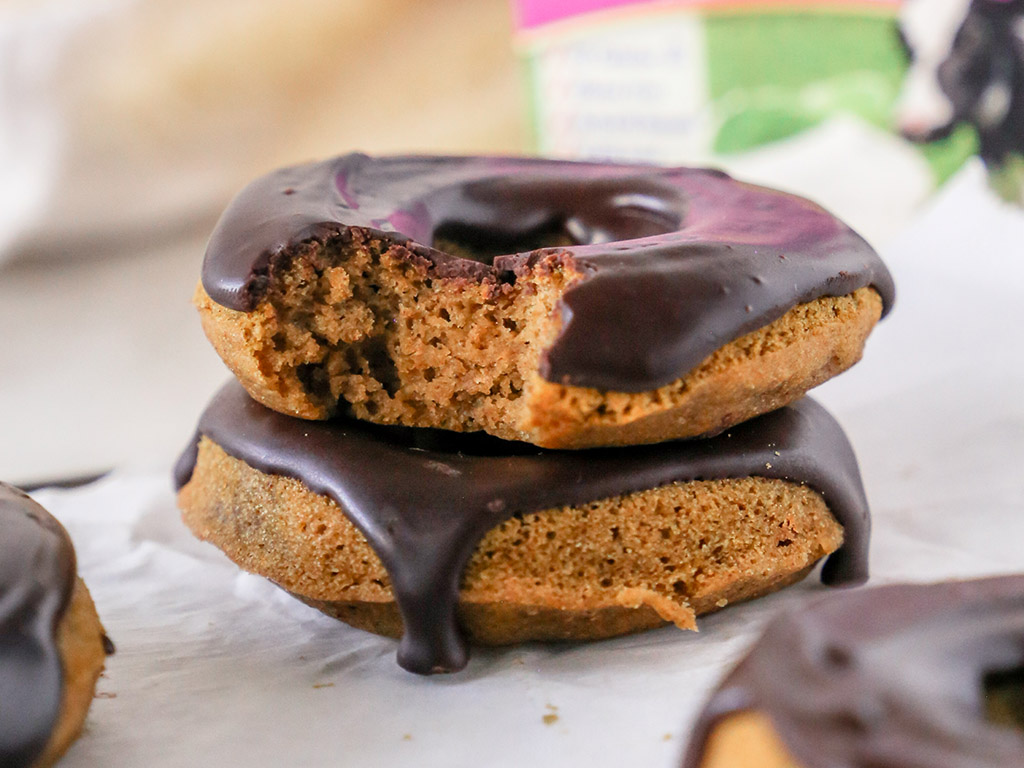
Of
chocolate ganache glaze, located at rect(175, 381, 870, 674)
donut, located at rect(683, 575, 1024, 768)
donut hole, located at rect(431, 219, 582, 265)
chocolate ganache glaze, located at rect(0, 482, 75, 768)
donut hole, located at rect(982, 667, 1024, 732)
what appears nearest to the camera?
donut, located at rect(683, 575, 1024, 768)

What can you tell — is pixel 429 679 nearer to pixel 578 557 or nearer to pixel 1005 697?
pixel 578 557

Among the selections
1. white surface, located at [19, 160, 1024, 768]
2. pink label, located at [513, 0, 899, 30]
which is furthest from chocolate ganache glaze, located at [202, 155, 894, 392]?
pink label, located at [513, 0, 899, 30]

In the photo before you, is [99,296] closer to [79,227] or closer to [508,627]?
[79,227]

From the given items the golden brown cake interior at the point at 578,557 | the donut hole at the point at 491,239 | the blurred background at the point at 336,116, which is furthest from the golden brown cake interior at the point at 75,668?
the blurred background at the point at 336,116

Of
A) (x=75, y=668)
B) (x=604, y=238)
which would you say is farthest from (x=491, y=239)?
(x=75, y=668)

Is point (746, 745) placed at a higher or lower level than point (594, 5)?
lower

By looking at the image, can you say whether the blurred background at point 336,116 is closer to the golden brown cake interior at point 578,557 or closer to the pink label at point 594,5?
the pink label at point 594,5

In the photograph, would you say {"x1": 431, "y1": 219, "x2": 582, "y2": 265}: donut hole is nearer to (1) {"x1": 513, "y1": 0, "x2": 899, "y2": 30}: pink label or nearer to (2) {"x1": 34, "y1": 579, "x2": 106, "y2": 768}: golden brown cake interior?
(2) {"x1": 34, "y1": 579, "x2": 106, "y2": 768}: golden brown cake interior

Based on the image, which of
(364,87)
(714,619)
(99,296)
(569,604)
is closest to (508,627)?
(569,604)
